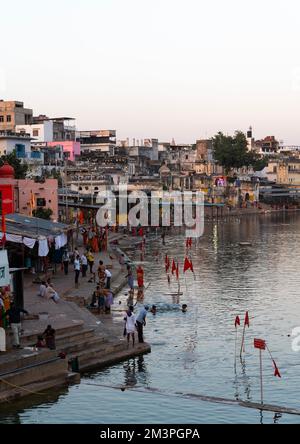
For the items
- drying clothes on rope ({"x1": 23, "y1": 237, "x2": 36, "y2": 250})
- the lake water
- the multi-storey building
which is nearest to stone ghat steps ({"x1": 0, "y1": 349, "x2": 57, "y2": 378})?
the lake water

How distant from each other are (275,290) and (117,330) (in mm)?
12883

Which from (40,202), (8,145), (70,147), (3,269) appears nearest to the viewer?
(3,269)

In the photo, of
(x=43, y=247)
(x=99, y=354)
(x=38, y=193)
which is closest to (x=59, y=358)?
(x=99, y=354)

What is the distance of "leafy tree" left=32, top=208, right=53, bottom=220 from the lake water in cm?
756

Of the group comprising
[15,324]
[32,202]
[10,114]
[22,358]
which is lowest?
[22,358]

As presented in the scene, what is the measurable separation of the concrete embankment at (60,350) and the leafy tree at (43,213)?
18359 millimetres

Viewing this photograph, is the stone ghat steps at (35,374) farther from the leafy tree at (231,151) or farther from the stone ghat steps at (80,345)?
the leafy tree at (231,151)

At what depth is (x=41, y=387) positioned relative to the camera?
16.5 meters

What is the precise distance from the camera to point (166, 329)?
24156 mm

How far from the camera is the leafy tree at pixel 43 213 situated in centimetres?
4431

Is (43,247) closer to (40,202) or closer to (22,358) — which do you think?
(22,358)

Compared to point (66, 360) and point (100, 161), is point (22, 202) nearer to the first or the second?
point (66, 360)

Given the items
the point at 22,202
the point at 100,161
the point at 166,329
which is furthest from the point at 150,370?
the point at 100,161

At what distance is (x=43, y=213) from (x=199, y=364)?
87.6ft
